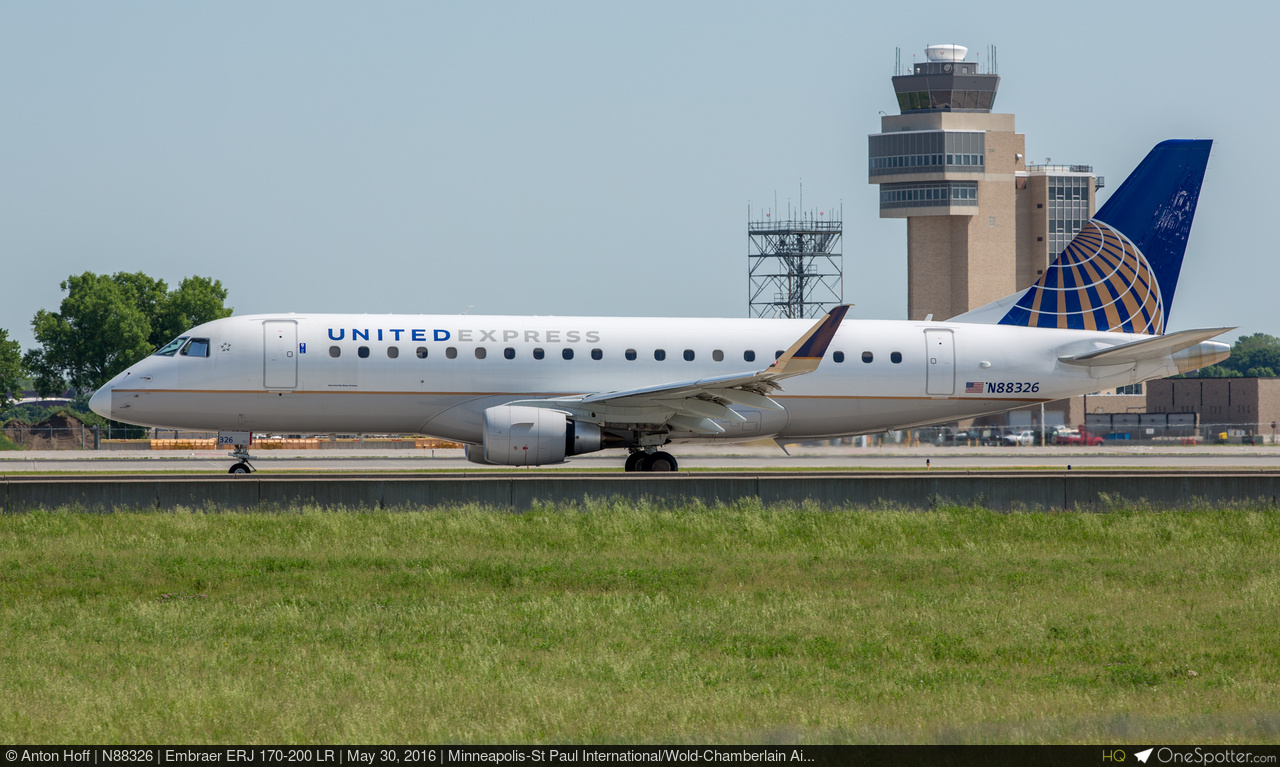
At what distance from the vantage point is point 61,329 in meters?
93.1

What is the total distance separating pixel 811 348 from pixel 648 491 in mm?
→ 5941

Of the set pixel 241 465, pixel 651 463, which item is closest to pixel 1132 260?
pixel 651 463

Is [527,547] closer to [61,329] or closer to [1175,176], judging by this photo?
[1175,176]

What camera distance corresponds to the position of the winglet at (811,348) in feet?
81.0

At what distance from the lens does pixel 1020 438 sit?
253 ft

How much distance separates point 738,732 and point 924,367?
2040 cm

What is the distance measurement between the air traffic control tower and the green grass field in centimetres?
10760

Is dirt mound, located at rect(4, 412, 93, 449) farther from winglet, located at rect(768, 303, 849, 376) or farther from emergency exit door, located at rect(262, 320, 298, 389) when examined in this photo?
winglet, located at rect(768, 303, 849, 376)

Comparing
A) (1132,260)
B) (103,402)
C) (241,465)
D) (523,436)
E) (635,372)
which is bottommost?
(241,465)

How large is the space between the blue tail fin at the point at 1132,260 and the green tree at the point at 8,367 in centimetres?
9080

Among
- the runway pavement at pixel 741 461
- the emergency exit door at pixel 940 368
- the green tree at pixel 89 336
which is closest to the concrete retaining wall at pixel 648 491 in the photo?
the emergency exit door at pixel 940 368

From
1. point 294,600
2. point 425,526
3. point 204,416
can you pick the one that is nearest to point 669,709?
point 294,600

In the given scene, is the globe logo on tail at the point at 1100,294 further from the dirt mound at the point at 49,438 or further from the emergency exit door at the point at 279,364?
the dirt mound at the point at 49,438

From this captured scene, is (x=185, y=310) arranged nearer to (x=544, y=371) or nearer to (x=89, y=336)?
(x=89, y=336)
